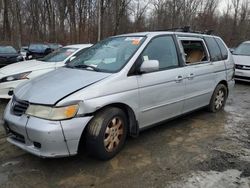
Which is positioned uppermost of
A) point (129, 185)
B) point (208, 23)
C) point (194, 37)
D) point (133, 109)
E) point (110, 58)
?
point (208, 23)

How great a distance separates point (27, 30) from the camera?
41.1 meters

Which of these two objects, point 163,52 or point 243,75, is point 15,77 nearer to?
point 163,52

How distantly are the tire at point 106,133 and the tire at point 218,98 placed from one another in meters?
2.83

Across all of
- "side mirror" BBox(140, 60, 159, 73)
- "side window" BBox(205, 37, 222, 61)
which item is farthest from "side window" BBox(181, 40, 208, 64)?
"side mirror" BBox(140, 60, 159, 73)

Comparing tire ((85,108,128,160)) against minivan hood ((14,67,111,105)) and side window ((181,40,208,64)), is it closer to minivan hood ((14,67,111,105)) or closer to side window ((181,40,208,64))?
minivan hood ((14,67,111,105))

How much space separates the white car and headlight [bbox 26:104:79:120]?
3.49 metres

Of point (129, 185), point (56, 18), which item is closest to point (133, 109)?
point (129, 185)

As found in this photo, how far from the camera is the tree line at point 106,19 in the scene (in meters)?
33.3

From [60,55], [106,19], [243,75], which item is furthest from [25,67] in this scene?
[106,19]

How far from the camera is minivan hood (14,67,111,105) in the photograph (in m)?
3.47

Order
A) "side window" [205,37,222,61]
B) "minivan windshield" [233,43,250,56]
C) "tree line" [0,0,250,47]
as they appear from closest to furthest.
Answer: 1. "side window" [205,37,222,61]
2. "minivan windshield" [233,43,250,56]
3. "tree line" [0,0,250,47]

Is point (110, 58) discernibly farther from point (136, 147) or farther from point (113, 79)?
point (136, 147)

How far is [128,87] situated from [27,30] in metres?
40.9

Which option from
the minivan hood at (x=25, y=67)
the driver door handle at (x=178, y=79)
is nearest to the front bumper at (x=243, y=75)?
the driver door handle at (x=178, y=79)
